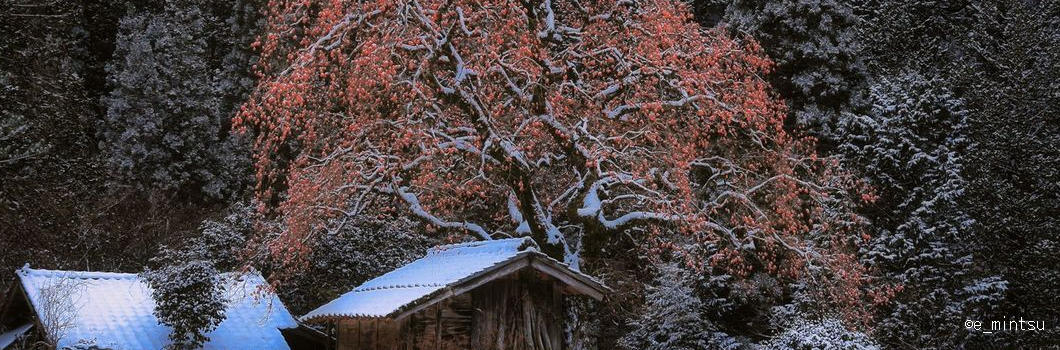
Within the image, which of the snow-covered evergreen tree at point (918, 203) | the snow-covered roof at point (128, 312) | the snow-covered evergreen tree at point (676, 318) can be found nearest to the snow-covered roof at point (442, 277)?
the snow-covered roof at point (128, 312)

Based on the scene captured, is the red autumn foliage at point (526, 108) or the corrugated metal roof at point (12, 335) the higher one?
the red autumn foliage at point (526, 108)

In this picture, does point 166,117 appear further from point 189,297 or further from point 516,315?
point 516,315

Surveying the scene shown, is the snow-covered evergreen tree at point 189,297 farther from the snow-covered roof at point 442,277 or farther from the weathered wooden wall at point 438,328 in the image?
the weathered wooden wall at point 438,328

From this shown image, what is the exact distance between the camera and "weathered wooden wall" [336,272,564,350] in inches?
572

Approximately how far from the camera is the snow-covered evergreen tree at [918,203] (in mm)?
24469

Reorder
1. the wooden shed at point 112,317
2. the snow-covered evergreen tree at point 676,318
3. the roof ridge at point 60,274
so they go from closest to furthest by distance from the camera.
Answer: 1. the wooden shed at point 112,317
2. the roof ridge at point 60,274
3. the snow-covered evergreen tree at point 676,318

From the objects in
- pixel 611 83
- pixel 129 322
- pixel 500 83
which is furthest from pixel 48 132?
pixel 611 83

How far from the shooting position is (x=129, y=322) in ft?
66.9

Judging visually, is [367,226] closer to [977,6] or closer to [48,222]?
[48,222]

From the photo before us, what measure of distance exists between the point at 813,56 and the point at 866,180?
505 centimetres

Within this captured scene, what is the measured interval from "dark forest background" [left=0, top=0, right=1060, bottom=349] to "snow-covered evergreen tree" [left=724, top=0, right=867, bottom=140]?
0.06 m

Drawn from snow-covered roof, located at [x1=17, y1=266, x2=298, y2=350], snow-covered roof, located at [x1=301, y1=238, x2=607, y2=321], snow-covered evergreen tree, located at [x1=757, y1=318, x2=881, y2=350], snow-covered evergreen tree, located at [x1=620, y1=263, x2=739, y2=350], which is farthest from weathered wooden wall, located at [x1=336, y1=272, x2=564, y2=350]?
snow-covered evergreen tree, located at [x1=620, y1=263, x2=739, y2=350]

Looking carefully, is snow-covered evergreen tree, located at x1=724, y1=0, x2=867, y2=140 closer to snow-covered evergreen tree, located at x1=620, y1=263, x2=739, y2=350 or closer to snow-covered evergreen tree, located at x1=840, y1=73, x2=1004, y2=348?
snow-covered evergreen tree, located at x1=840, y1=73, x2=1004, y2=348

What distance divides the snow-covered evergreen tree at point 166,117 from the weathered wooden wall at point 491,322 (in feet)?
78.3
